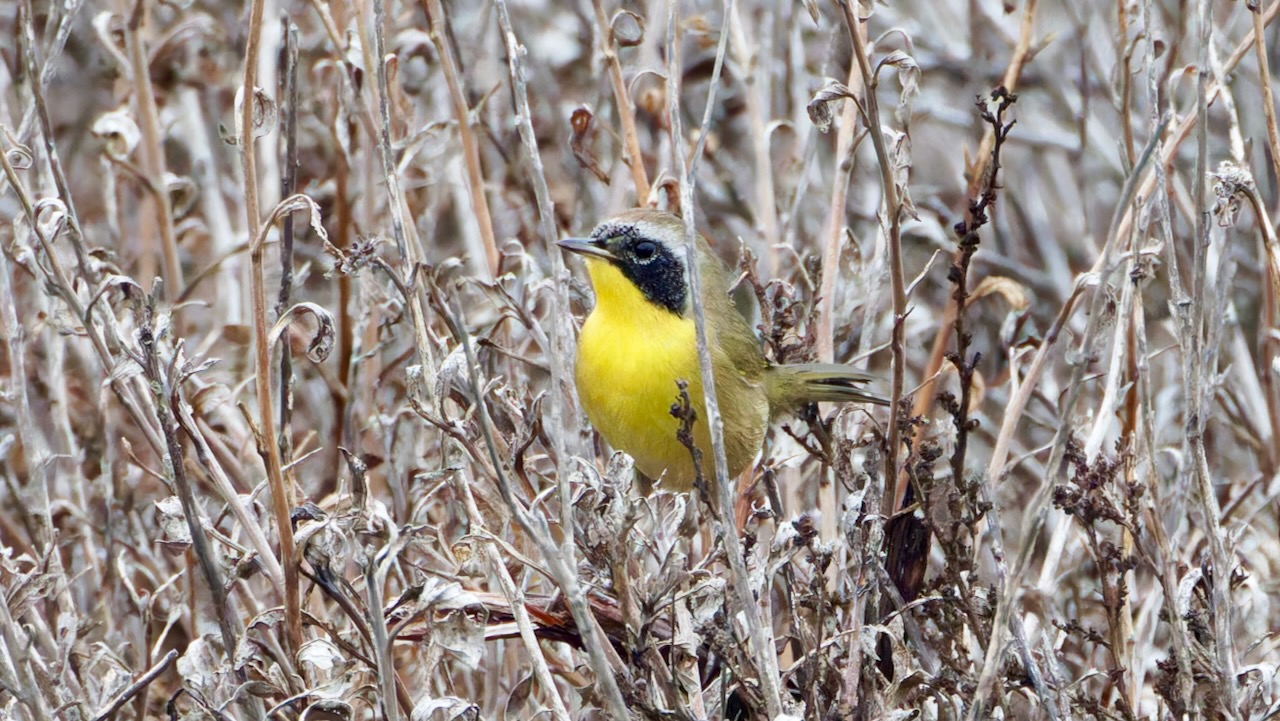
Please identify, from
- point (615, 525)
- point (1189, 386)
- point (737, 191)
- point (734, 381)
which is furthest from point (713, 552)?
point (737, 191)

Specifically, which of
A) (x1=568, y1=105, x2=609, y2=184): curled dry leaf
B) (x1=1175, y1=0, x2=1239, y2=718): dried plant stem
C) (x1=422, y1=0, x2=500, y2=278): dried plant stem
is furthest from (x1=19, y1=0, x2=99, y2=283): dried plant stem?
(x1=1175, y1=0, x2=1239, y2=718): dried plant stem

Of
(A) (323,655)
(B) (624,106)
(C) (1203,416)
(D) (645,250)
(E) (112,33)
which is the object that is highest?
(E) (112,33)

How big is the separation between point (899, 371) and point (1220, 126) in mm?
3482

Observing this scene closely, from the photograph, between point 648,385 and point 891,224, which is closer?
point 891,224

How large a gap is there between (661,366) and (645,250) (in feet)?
1.02

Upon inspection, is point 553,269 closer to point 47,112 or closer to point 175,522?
point 175,522

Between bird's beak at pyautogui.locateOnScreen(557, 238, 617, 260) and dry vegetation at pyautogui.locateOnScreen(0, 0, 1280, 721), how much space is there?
18 cm

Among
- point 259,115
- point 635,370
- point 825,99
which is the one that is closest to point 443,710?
point 259,115

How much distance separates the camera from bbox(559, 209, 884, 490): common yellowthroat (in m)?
3.32

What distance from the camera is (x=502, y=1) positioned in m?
2.14

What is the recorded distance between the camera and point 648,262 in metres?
3.49

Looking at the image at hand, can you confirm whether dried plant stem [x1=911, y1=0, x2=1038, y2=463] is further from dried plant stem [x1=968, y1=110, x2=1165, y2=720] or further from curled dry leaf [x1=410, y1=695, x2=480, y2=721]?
curled dry leaf [x1=410, y1=695, x2=480, y2=721]

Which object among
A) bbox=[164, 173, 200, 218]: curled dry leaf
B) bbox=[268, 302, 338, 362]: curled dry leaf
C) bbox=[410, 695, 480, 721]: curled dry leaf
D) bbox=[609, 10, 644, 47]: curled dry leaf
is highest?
bbox=[609, 10, 644, 47]: curled dry leaf

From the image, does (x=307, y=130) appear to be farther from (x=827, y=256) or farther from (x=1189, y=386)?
(x=1189, y=386)
